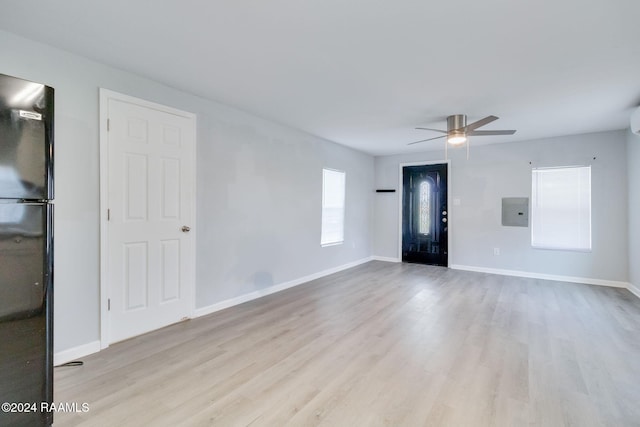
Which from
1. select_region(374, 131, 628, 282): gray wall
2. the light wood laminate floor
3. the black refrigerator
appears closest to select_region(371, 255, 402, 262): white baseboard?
select_region(374, 131, 628, 282): gray wall

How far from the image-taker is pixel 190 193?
125 inches

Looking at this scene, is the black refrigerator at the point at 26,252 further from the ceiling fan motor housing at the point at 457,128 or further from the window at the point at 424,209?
the window at the point at 424,209

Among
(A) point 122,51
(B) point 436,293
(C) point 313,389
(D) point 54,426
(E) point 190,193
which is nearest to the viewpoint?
(D) point 54,426

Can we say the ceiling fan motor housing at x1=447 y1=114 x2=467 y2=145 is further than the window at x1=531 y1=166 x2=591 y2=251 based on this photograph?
No

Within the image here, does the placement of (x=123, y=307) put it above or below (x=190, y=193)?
below

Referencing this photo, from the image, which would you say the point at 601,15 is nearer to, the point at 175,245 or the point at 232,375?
the point at 232,375

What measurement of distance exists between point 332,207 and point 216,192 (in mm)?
2623

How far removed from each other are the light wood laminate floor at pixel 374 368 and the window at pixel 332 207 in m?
1.88

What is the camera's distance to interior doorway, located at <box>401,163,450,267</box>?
20.0ft

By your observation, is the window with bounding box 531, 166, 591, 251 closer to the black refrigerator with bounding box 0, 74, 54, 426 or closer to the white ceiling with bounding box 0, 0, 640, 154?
the white ceiling with bounding box 0, 0, 640, 154

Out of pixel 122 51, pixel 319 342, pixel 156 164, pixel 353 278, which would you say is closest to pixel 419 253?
pixel 353 278

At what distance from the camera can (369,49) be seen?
7.43 ft

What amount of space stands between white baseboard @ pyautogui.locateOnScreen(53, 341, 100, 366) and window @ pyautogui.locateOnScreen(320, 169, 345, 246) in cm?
346

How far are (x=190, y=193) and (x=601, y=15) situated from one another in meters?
3.61
